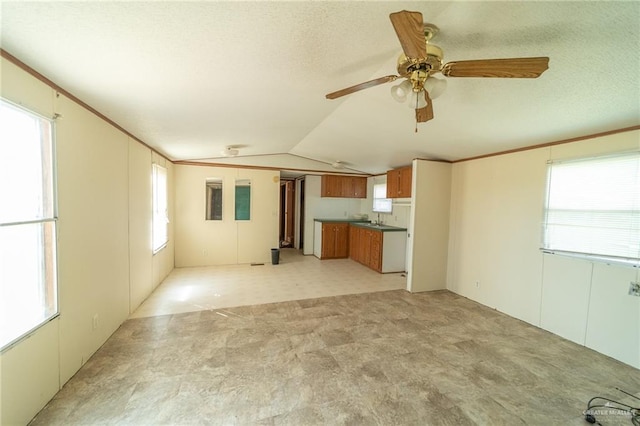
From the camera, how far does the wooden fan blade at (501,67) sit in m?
1.17

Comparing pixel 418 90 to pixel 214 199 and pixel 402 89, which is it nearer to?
pixel 402 89

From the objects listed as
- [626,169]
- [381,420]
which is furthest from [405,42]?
[626,169]

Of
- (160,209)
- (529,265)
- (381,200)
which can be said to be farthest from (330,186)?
(529,265)

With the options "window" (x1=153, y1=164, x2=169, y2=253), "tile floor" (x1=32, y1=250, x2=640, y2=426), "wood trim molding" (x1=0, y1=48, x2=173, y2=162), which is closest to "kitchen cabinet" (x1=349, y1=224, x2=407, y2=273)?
"tile floor" (x1=32, y1=250, x2=640, y2=426)

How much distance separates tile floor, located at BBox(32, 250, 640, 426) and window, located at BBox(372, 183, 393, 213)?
3326 mm

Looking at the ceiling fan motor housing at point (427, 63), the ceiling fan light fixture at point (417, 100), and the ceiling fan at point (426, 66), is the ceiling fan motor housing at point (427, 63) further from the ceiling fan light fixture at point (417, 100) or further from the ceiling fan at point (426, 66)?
the ceiling fan light fixture at point (417, 100)

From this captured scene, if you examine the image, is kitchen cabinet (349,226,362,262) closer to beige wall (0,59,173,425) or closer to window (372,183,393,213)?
window (372,183,393,213)

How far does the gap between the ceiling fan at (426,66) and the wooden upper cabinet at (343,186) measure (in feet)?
16.1

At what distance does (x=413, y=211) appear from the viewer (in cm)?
405

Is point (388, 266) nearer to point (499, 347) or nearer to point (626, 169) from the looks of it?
point (499, 347)

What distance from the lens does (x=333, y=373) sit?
2.07m

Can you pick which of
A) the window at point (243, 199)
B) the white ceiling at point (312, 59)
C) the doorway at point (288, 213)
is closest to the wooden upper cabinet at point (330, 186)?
the doorway at point (288, 213)

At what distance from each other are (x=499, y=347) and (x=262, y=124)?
3.73 m

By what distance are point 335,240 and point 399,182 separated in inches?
89.2
